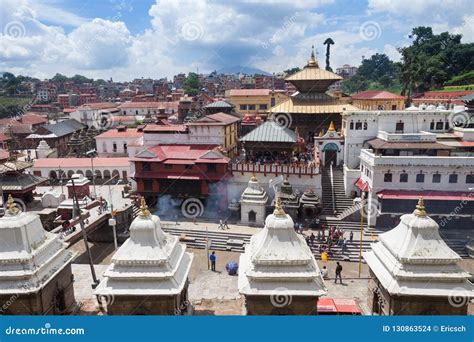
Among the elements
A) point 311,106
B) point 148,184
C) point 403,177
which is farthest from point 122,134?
point 403,177

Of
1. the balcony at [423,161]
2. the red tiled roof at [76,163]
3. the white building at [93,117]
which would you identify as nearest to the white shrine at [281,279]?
the balcony at [423,161]

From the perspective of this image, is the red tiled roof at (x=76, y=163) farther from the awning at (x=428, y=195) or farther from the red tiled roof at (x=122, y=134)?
the awning at (x=428, y=195)

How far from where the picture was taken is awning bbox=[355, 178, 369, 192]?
29.2 metres

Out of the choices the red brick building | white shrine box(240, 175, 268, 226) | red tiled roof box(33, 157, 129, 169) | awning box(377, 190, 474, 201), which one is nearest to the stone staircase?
awning box(377, 190, 474, 201)

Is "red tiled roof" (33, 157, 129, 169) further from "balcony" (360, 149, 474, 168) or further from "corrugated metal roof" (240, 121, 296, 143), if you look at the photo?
"balcony" (360, 149, 474, 168)

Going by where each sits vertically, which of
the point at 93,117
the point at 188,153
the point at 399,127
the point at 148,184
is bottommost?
the point at 148,184

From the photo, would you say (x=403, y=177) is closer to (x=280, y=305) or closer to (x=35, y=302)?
(x=280, y=305)

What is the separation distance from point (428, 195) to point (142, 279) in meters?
23.4

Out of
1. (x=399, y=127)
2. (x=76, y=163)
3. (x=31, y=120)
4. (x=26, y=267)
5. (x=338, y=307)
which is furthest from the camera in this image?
(x=31, y=120)

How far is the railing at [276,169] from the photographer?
30797mm

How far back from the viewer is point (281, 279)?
40.3ft

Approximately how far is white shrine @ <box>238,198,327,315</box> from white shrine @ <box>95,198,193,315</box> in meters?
2.61

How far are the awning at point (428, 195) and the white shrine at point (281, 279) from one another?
1739 cm

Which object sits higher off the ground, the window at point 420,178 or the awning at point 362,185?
the window at point 420,178
